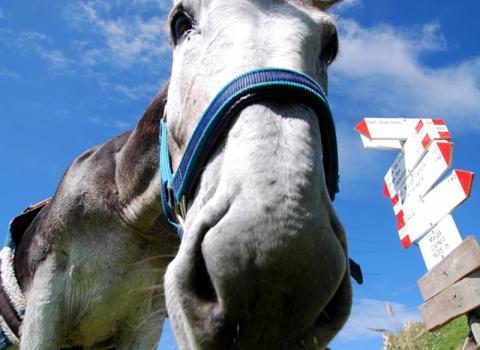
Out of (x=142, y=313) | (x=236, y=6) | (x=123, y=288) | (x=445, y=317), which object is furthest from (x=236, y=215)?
(x=445, y=317)

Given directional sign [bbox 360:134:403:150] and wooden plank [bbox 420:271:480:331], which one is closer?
wooden plank [bbox 420:271:480:331]

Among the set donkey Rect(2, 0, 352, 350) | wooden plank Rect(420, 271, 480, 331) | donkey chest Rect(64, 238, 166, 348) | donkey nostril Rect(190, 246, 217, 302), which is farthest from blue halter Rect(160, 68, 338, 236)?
wooden plank Rect(420, 271, 480, 331)

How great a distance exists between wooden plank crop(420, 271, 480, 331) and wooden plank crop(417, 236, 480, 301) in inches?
2.8

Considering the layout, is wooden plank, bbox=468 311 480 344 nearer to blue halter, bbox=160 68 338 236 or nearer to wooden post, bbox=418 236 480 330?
wooden post, bbox=418 236 480 330

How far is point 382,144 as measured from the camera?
442 centimetres

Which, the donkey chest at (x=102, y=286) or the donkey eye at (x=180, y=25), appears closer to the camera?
the donkey eye at (x=180, y=25)

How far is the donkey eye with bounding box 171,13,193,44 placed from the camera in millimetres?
2346

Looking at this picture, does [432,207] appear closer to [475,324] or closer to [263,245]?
[475,324]

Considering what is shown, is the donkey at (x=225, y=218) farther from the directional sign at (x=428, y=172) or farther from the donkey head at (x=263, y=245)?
the directional sign at (x=428, y=172)

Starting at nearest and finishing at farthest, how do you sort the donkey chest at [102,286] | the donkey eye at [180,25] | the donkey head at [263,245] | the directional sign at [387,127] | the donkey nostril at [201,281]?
the donkey head at [263,245] → the donkey nostril at [201,281] → the donkey eye at [180,25] → the donkey chest at [102,286] → the directional sign at [387,127]

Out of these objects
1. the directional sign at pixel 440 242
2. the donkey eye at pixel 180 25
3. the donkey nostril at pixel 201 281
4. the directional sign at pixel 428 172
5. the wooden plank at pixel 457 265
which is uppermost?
the donkey eye at pixel 180 25

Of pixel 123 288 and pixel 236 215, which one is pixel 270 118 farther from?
pixel 123 288

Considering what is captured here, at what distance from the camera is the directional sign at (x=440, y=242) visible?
3.58 metres

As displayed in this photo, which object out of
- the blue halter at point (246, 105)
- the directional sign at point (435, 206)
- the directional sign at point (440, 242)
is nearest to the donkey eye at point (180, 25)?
the blue halter at point (246, 105)
